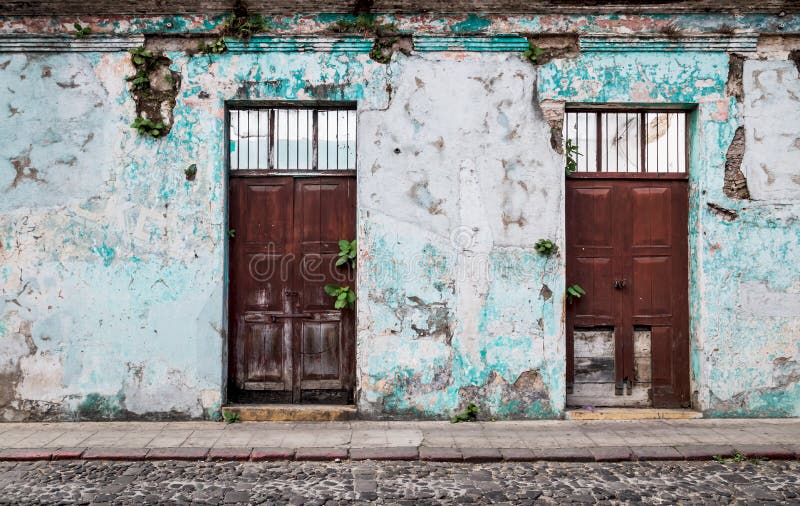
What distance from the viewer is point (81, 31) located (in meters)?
6.28

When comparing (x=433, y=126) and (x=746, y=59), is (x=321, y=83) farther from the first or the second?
(x=746, y=59)

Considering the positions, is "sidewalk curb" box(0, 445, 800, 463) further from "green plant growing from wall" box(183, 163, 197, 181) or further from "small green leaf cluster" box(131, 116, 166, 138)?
"small green leaf cluster" box(131, 116, 166, 138)

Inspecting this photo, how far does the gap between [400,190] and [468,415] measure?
7.70ft

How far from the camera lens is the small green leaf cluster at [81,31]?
6.29 metres

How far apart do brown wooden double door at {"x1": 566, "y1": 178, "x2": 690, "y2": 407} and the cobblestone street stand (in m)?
1.58

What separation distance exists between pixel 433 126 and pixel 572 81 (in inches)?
58.6

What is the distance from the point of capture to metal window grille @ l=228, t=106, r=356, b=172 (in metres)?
6.60

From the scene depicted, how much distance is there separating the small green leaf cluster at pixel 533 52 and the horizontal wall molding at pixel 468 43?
0.15ft

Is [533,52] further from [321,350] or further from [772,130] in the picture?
[321,350]

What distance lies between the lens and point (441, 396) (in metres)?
6.31

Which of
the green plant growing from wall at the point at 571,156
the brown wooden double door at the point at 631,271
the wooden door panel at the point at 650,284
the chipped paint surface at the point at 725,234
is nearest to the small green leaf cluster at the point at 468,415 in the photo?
the brown wooden double door at the point at 631,271

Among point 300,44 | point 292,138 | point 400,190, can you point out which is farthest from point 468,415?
point 300,44

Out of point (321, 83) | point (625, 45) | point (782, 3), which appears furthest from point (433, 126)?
point (782, 3)

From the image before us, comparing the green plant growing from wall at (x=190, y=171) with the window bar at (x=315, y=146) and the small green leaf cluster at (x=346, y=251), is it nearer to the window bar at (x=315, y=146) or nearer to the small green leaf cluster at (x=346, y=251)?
the window bar at (x=315, y=146)
